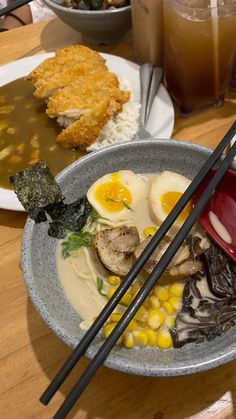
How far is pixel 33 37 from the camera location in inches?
89.7

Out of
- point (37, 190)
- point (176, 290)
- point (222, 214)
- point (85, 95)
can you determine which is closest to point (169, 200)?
point (222, 214)

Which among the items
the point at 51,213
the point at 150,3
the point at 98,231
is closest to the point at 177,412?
the point at 98,231

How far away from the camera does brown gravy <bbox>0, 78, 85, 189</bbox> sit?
171 centimetres

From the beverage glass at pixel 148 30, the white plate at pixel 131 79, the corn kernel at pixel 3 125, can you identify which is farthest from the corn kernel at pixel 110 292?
the beverage glass at pixel 148 30

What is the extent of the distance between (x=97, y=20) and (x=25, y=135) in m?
0.63

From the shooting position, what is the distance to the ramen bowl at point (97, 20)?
1.97 metres

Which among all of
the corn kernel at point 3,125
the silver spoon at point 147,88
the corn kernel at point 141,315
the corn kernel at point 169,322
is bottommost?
the corn kernel at point 169,322

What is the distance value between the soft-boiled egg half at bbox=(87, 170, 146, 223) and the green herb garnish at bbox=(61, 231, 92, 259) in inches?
3.8

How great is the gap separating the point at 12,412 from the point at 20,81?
1.40 meters

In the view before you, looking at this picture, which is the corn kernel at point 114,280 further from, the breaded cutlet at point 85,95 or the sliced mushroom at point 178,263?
the breaded cutlet at point 85,95

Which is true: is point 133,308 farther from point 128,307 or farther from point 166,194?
Answer: point 166,194

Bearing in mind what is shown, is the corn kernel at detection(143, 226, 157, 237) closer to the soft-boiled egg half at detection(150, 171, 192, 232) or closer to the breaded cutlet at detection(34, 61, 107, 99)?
the soft-boiled egg half at detection(150, 171, 192, 232)

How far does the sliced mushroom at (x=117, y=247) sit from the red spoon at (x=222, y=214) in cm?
21

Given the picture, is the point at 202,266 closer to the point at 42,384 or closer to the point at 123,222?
the point at 123,222
